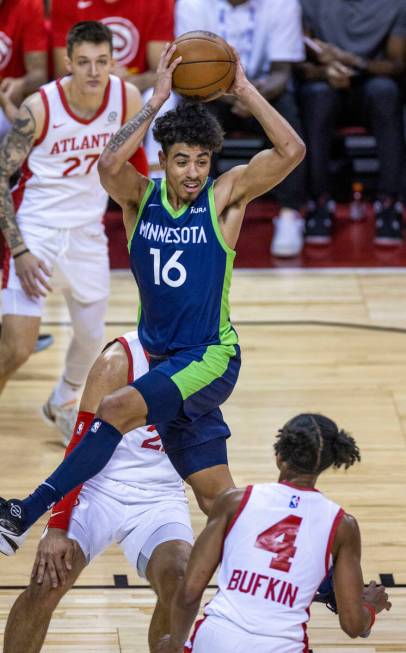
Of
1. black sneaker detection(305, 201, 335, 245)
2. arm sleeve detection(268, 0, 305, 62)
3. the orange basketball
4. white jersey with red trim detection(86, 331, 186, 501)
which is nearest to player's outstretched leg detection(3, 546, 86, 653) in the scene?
white jersey with red trim detection(86, 331, 186, 501)

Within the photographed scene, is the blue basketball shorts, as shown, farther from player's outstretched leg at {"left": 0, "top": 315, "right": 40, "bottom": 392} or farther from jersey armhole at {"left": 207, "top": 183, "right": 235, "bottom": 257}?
player's outstretched leg at {"left": 0, "top": 315, "right": 40, "bottom": 392}

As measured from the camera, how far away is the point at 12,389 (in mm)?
7273

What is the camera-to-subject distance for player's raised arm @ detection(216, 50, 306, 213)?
4.72 meters

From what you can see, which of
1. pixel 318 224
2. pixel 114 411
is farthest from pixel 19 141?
pixel 318 224

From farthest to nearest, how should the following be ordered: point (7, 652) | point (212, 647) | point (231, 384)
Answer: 1. point (231, 384)
2. point (7, 652)
3. point (212, 647)

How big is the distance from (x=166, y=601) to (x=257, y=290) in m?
4.76

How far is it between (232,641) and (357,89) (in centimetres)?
669

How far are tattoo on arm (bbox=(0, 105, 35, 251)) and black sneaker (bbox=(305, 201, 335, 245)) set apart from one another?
3783mm

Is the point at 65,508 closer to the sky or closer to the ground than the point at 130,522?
closer to the sky

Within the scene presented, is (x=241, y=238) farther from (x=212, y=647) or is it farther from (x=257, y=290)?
(x=212, y=647)

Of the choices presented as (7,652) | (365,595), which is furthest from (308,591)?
(7,652)

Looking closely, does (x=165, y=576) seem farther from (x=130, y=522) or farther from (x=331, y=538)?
(x=331, y=538)

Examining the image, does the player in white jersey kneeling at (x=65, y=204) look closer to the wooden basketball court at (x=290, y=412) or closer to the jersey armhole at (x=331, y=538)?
the wooden basketball court at (x=290, y=412)

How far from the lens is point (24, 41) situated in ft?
29.0
